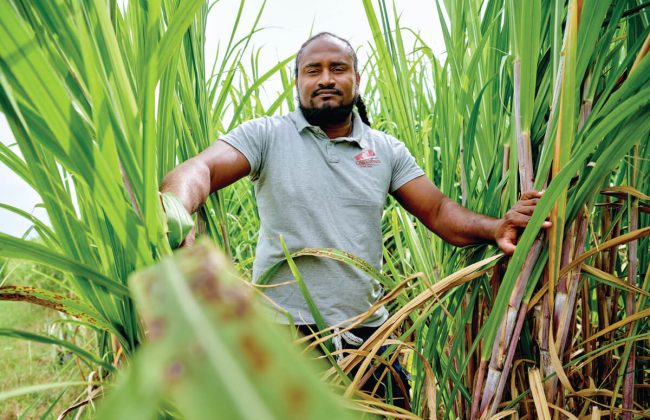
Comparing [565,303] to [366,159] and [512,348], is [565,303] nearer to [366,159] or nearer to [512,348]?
[512,348]

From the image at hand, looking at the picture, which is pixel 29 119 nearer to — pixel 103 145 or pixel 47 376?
pixel 103 145

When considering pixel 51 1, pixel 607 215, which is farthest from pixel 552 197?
pixel 51 1

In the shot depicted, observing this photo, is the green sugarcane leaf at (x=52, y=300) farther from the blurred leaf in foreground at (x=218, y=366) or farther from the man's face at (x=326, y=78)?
the man's face at (x=326, y=78)

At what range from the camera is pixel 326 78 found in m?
1.27

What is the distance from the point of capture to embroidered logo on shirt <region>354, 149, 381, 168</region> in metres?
1.18

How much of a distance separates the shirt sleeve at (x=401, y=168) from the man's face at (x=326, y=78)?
0.60ft

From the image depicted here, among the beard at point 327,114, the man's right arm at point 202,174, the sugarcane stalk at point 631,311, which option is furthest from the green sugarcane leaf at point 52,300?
the beard at point 327,114

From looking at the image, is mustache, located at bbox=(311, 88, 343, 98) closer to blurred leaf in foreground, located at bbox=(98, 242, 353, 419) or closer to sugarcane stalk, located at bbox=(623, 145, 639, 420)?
sugarcane stalk, located at bbox=(623, 145, 639, 420)

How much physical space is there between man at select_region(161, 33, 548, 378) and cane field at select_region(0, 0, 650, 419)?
27 cm

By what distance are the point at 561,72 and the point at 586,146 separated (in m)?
0.09

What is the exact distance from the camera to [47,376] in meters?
2.03

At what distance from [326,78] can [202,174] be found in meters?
0.72

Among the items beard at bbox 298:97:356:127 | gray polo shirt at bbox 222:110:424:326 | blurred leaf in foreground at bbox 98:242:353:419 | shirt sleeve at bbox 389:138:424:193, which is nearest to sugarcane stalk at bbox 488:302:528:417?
blurred leaf in foreground at bbox 98:242:353:419

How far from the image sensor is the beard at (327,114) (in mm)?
1244
